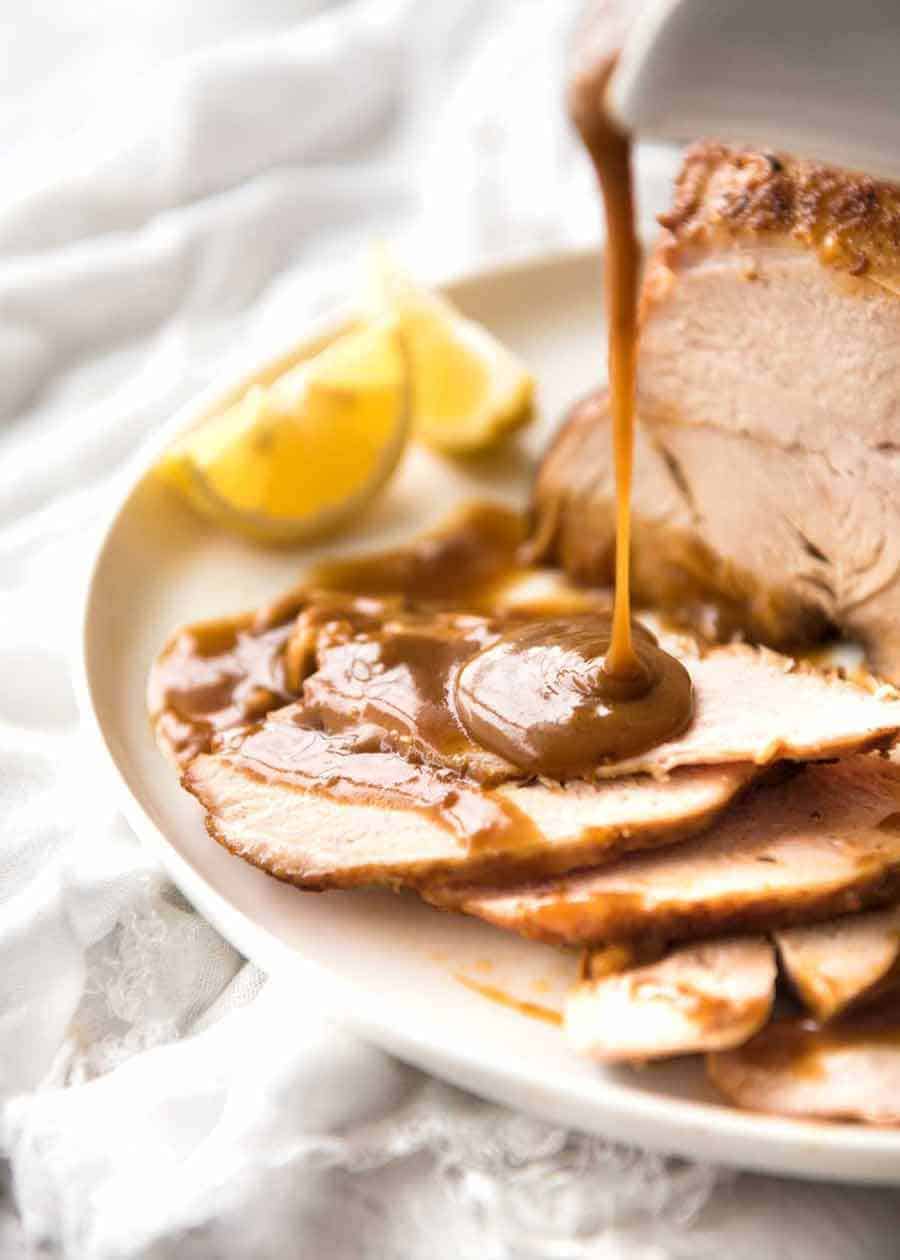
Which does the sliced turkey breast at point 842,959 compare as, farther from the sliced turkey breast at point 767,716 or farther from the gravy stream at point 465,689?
the gravy stream at point 465,689

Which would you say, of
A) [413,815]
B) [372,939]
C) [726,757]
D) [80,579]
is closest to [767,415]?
[726,757]

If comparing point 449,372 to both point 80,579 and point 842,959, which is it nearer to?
point 80,579

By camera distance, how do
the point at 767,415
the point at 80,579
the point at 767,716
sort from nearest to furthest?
1. the point at 767,716
2. the point at 767,415
3. the point at 80,579

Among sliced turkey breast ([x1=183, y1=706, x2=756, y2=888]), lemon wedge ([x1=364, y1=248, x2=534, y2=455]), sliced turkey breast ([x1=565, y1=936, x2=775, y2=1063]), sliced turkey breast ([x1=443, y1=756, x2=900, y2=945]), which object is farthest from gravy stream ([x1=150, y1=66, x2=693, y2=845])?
lemon wedge ([x1=364, y1=248, x2=534, y2=455])

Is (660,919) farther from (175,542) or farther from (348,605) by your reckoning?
(175,542)

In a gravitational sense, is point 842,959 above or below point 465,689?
below

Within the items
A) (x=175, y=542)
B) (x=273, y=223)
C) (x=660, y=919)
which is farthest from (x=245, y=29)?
(x=660, y=919)
